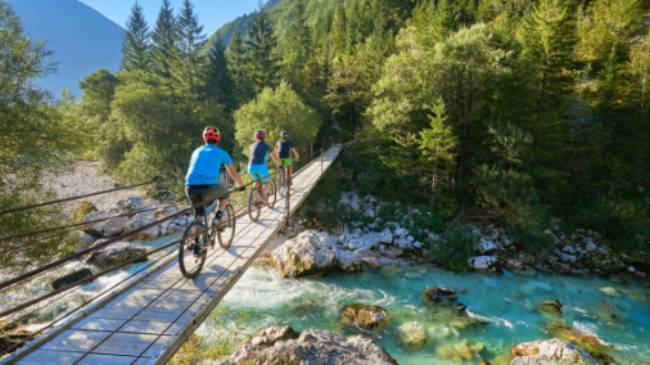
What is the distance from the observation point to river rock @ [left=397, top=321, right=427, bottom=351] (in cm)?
840

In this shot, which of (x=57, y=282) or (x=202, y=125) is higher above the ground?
(x=202, y=125)

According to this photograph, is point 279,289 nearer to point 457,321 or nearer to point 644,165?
point 457,321

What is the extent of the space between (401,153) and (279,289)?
31.8 ft

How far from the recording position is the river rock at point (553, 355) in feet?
22.3

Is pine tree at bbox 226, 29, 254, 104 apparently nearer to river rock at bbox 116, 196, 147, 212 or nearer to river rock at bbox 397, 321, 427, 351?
river rock at bbox 116, 196, 147, 212

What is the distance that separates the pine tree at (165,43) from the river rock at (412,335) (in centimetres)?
3224

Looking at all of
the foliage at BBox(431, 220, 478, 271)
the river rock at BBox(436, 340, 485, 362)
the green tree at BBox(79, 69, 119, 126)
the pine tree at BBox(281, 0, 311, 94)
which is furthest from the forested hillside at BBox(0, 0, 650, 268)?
the green tree at BBox(79, 69, 119, 126)

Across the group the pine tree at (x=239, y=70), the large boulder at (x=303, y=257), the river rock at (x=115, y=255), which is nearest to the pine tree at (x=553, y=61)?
the large boulder at (x=303, y=257)

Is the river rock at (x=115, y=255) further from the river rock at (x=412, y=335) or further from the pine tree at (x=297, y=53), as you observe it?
the pine tree at (x=297, y=53)

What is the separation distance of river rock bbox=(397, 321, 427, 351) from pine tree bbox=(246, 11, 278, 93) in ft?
85.8

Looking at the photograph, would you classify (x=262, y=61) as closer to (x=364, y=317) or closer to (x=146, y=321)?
(x=364, y=317)

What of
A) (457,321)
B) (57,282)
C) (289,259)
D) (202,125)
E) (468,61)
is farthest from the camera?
(202,125)

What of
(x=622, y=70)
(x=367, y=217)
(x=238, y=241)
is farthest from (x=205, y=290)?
(x=622, y=70)

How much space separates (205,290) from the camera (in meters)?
4.36
